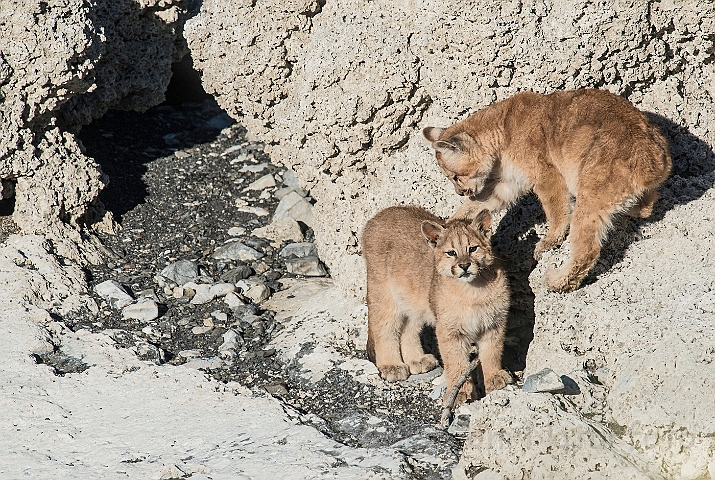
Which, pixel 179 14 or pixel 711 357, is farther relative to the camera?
pixel 179 14

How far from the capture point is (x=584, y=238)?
5703mm

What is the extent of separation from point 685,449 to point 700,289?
4.20ft

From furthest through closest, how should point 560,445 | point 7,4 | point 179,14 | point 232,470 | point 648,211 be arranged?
point 179,14 → point 7,4 → point 648,211 → point 232,470 → point 560,445

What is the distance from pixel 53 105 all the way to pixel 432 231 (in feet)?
14.1

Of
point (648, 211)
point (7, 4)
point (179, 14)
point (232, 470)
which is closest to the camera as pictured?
point (232, 470)

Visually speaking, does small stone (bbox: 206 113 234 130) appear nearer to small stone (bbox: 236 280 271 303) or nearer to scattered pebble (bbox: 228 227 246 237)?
scattered pebble (bbox: 228 227 246 237)

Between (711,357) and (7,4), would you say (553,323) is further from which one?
(7,4)

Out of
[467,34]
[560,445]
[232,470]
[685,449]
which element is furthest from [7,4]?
[685,449]

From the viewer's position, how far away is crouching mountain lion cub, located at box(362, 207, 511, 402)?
609 centimetres

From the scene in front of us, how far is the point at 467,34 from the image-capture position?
660cm

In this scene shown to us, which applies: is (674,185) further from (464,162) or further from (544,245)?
(464,162)

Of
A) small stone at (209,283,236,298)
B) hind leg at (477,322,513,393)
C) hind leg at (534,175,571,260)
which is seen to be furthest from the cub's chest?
small stone at (209,283,236,298)

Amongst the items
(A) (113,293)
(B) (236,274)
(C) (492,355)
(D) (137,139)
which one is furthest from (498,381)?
(D) (137,139)

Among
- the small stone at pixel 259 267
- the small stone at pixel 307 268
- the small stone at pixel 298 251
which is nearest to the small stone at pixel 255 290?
the small stone at pixel 259 267
